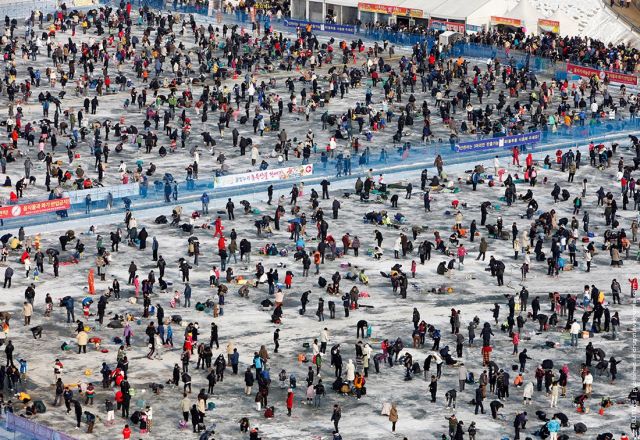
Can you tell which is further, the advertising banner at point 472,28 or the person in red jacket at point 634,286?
the advertising banner at point 472,28

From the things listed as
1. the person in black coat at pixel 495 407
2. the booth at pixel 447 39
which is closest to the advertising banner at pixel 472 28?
the booth at pixel 447 39

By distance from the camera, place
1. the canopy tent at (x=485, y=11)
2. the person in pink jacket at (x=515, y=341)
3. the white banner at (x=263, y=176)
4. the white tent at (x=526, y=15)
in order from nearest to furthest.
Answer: the person in pink jacket at (x=515, y=341) → the white banner at (x=263, y=176) → the canopy tent at (x=485, y=11) → the white tent at (x=526, y=15)

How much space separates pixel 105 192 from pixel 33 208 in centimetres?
365

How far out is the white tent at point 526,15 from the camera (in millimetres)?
110812

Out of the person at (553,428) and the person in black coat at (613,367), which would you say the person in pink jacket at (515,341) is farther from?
the person at (553,428)

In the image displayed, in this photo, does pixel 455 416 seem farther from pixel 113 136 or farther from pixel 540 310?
pixel 113 136

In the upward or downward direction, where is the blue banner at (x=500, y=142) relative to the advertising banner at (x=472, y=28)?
downward

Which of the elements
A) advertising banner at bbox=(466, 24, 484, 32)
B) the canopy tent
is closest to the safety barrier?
advertising banner at bbox=(466, 24, 484, 32)

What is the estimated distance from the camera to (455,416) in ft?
198

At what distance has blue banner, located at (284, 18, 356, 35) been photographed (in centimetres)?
11150

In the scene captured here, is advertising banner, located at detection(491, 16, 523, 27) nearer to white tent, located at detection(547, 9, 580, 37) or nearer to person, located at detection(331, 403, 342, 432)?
white tent, located at detection(547, 9, 580, 37)

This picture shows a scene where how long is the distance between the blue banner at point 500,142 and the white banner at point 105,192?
1663cm

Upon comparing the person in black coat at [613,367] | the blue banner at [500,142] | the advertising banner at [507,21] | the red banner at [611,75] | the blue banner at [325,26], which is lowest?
the person in black coat at [613,367]

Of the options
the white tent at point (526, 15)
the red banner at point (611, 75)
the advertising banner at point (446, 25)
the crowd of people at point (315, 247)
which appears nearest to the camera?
the crowd of people at point (315, 247)
